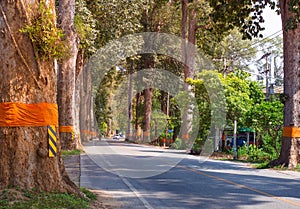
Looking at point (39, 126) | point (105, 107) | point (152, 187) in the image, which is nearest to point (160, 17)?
point (105, 107)

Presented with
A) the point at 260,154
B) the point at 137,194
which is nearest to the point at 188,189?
the point at 137,194

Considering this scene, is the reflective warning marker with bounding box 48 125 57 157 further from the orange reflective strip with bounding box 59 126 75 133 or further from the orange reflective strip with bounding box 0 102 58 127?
the orange reflective strip with bounding box 59 126 75 133

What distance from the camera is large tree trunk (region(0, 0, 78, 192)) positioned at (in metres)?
8.67

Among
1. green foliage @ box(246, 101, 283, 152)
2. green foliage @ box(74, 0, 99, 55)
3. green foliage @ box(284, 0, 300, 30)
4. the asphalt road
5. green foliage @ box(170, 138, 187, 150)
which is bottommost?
the asphalt road

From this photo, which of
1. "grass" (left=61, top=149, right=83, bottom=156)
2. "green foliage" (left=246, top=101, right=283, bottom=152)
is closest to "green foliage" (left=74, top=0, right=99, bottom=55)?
"grass" (left=61, top=149, right=83, bottom=156)

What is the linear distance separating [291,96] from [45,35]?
1603cm

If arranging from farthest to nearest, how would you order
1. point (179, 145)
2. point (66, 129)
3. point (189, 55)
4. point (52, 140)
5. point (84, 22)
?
point (179, 145)
point (189, 55)
point (84, 22)
point (66, 129)
point (52, 140)

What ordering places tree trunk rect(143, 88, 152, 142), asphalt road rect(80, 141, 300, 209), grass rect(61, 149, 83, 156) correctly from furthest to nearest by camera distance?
tree trunk rect(143, 88, 152, 142), grass rect(61, 149, 83, 156), asphalt road rect(80, 141, 300, 209)

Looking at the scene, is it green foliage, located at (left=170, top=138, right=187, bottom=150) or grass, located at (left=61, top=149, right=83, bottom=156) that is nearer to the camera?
grass, located at (left=61, top=149, right=83, bottom=156)

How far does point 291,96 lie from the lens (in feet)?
74.2

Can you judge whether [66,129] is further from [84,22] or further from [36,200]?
[36,200]

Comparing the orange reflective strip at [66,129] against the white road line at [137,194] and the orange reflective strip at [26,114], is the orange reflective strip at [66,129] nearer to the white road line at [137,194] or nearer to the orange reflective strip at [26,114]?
the white road line at [137,194]

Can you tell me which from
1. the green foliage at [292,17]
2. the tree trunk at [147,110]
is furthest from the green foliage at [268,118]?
the tree trunk at [147,110]

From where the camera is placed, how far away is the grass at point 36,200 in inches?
309
